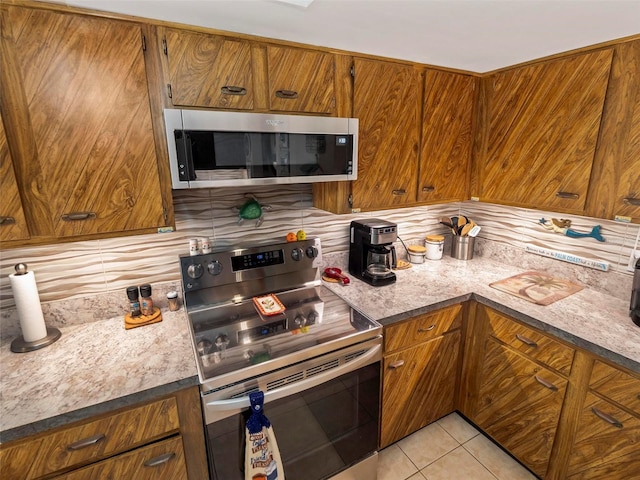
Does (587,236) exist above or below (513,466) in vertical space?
above

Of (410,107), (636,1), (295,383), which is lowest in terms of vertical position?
(295,383)

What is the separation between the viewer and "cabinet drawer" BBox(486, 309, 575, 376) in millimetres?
1416

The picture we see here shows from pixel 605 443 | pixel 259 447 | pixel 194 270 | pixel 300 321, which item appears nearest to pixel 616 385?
pixel 605 443

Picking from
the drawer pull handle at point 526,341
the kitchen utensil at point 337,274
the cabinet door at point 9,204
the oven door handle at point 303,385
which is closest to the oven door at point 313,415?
the oven door handle at point 303,385

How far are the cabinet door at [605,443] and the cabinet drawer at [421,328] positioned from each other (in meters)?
0.62

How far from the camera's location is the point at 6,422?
93cm

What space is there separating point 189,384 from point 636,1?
1978 millimetres

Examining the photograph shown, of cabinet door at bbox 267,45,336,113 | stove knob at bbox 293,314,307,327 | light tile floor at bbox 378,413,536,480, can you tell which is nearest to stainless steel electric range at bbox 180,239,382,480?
stove knob at bbox 293,314,307,327

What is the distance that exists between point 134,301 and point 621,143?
226cm

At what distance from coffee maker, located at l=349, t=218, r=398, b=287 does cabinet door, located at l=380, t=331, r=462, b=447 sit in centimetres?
42

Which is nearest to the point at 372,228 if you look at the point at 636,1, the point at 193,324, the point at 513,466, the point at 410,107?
the point at 410,107

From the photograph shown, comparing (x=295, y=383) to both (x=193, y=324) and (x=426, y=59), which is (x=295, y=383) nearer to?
(x=193, y=324)

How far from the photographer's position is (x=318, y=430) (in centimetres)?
137

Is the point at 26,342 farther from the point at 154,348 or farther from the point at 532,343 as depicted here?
the point at 532,343
